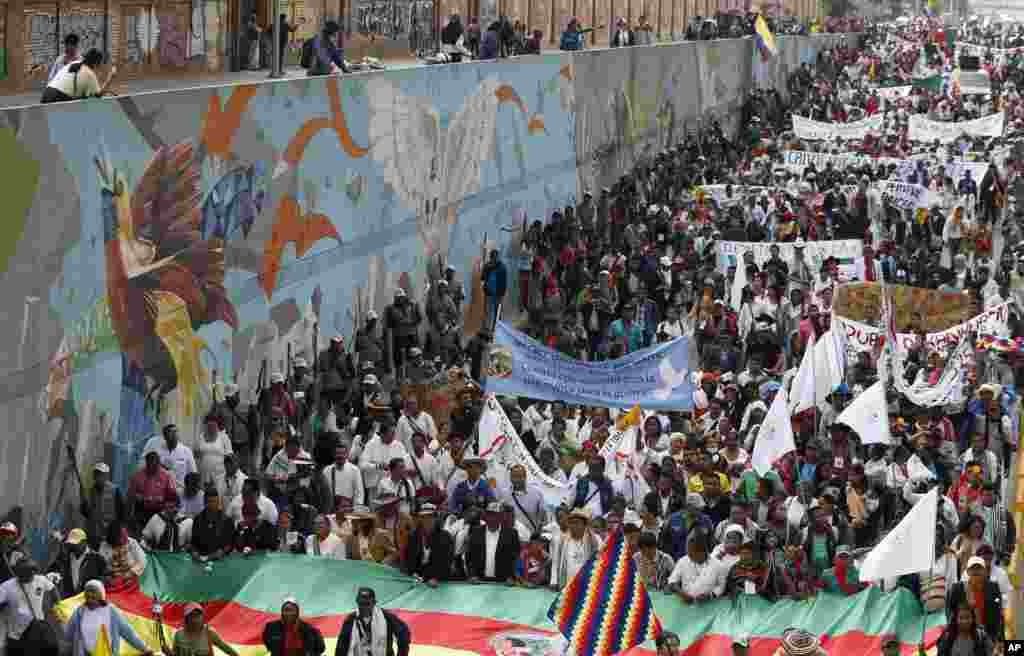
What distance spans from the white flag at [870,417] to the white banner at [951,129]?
26.5m

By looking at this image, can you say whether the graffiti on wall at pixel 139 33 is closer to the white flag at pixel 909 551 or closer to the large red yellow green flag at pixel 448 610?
the large red yellow green flag at pixel 448 610

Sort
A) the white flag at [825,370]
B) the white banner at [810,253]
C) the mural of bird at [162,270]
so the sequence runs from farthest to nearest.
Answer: the white banner at [810,253], the white flag at [825,370], the mural of bird at [162,270]

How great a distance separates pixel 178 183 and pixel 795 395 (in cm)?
557

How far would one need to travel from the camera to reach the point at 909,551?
1198 cm

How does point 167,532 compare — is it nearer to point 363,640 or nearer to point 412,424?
point 412,424

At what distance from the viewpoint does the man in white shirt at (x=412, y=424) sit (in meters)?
16.4

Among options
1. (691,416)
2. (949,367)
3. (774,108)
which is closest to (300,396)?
(691,416)

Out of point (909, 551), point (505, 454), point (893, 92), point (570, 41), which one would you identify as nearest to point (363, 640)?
point (909, 551)

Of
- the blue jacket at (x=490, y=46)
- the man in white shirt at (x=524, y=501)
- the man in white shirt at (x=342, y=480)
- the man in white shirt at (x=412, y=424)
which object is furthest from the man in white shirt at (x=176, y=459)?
the blue jacket at (x=490, y=46)

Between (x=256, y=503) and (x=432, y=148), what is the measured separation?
12277mm

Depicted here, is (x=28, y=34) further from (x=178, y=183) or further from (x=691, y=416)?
(x=691, y=416)

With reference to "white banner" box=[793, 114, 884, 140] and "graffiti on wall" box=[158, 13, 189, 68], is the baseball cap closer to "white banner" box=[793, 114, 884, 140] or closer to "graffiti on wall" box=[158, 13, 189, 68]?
"graffiti on wall" box=[158, 13, 189, 68]

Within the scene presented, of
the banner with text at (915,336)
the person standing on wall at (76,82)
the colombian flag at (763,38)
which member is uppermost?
the person standing on wall at (76,82)

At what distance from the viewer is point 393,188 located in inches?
941
